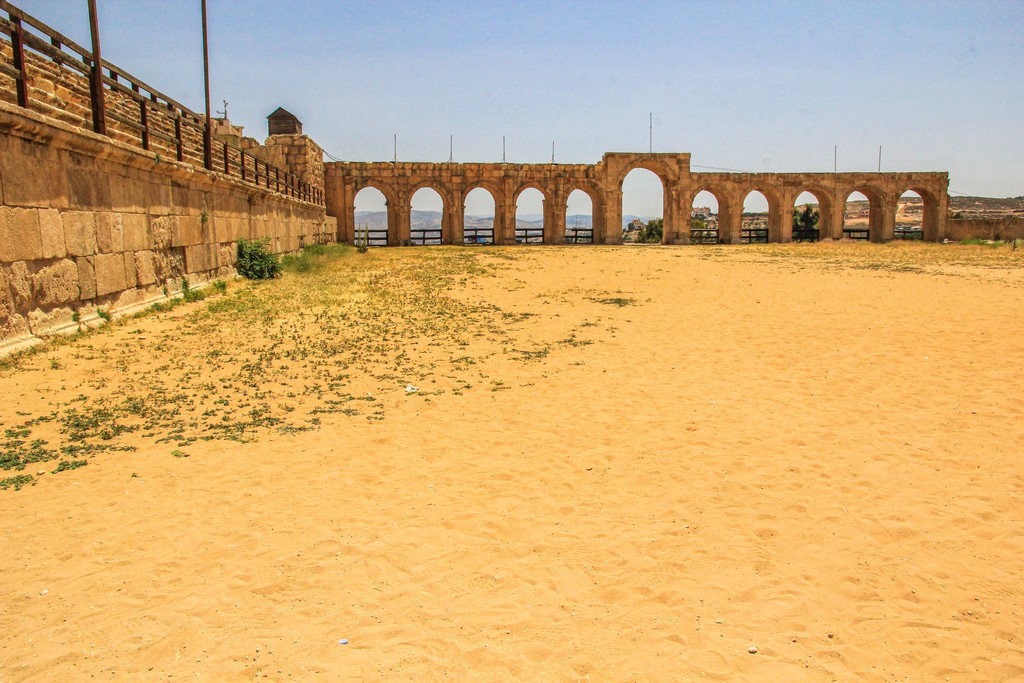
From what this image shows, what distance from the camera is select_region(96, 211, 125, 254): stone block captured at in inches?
339

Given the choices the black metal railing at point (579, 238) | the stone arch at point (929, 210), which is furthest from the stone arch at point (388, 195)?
the stone arch at point (929, 210)

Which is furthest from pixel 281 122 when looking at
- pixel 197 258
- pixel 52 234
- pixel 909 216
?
pixel 909 216

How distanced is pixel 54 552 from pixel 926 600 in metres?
4.29

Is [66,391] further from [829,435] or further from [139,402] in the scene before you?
[829,435]

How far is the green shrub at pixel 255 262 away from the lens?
14.8 m

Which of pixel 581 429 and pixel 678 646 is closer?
pixel 678 646

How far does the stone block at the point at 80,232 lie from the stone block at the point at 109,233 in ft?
0.44

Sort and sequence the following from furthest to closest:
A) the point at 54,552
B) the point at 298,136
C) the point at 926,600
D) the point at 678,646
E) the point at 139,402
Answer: the point at 298,136 < the point at 139,402 < the point at 54,552 < the point at 926,600 < the point at 678,646

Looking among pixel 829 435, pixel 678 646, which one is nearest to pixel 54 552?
pixel 678 646

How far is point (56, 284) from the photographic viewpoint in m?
7.57

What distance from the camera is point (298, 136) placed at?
27078 mm

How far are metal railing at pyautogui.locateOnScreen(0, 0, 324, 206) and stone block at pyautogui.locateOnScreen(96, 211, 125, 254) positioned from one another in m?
1.14

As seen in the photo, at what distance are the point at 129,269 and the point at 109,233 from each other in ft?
2.46

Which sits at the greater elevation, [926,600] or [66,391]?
[66,391]
